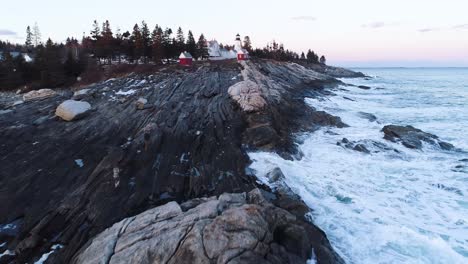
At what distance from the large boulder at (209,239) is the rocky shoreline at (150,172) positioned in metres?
0.04

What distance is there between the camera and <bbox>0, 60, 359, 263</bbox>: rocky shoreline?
966 centimetres

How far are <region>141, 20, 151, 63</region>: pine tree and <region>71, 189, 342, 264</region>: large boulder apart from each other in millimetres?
48160

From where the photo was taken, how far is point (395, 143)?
22719 millimetres

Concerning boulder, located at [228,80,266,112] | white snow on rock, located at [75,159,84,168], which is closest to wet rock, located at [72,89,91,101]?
white snow on rock, located at [75,159,84,168]

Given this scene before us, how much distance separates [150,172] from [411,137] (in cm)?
1986

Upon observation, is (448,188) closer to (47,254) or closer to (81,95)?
(47,254)

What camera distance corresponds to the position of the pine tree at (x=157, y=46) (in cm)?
5250

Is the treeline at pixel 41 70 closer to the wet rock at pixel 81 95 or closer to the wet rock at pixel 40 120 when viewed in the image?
the wet rock at pixel 81 95

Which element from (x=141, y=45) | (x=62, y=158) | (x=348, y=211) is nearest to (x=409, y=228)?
(x=348, y=211)

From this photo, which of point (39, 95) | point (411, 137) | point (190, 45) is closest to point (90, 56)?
point (190, 45)

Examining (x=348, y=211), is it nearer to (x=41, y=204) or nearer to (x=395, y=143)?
(x=395, y=143)

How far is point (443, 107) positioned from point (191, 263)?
144 feet

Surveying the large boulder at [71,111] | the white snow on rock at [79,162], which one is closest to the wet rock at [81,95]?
the large boulder at [71,111]

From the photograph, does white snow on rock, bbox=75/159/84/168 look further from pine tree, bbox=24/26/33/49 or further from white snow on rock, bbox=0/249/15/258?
pine tree, bbox=24/26/33/49
